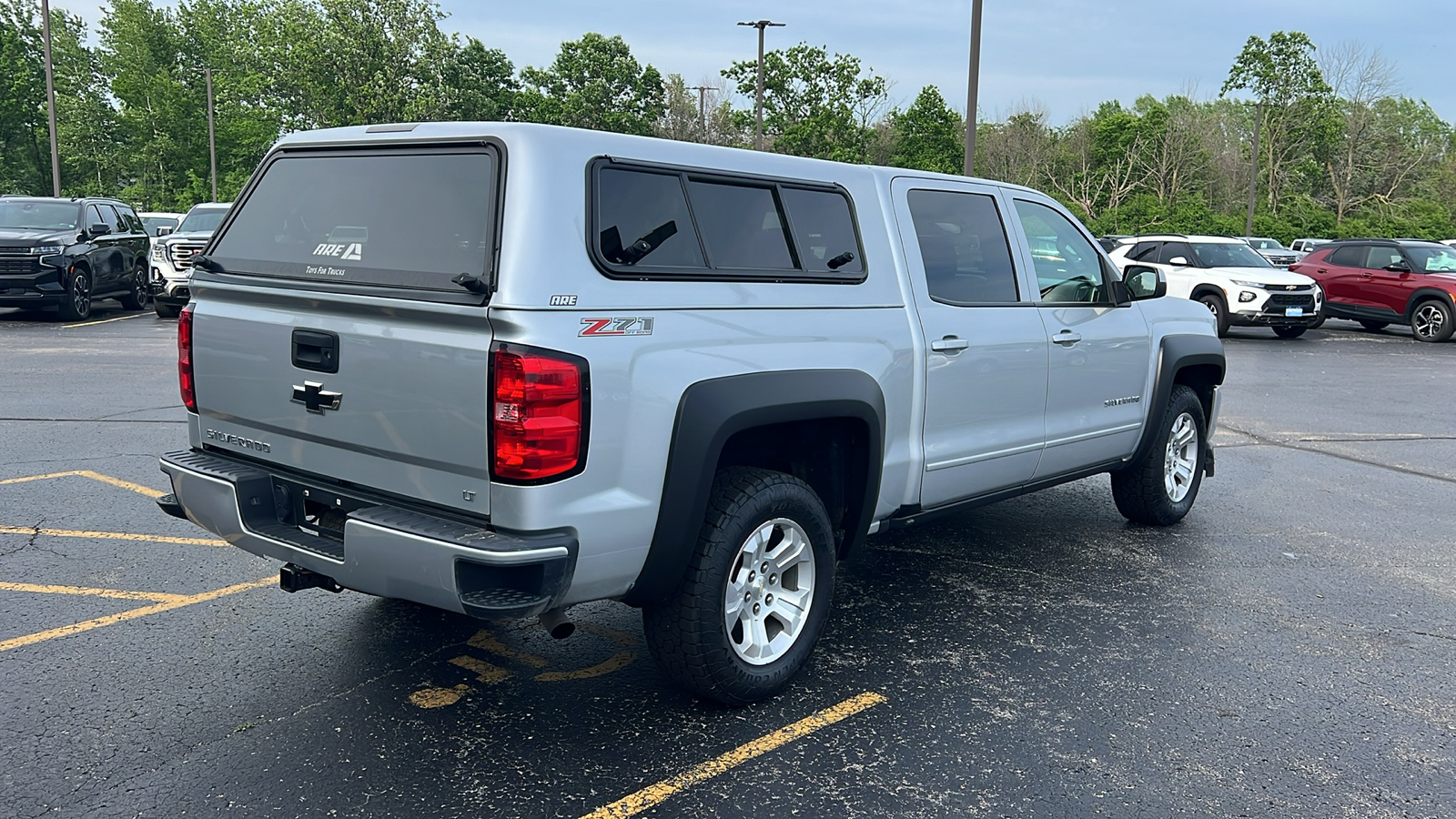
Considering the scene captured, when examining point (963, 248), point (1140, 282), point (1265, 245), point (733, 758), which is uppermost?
point (1265, 245)

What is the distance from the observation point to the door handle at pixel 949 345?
14.5ft

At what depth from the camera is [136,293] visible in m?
19.2

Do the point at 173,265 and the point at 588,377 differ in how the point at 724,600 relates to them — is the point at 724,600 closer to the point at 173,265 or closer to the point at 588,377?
the point at 588,377

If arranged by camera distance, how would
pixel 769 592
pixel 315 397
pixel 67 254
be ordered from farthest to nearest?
pixel 67 254, pixel 769 592, pixel 315 397

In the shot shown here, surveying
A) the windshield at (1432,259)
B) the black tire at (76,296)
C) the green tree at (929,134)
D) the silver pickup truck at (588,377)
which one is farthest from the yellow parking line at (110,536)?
the green tree at (929,134)

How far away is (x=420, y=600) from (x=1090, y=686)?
2457 mm

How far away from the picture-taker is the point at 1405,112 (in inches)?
2672

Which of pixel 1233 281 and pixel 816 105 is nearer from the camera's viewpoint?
pixel 1233 281

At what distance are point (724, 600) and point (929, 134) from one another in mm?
48020

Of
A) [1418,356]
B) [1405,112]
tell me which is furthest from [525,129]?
[1405,112]

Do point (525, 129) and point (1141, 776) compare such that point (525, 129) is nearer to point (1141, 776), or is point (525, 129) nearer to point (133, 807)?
point (133, 807)

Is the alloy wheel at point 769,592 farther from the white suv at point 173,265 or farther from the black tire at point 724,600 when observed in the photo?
the white suv at point 173,265

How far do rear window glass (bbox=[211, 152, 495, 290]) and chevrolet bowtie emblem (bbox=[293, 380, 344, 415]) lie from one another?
1.18 feet

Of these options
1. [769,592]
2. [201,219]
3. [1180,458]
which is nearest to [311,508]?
[769,592]
